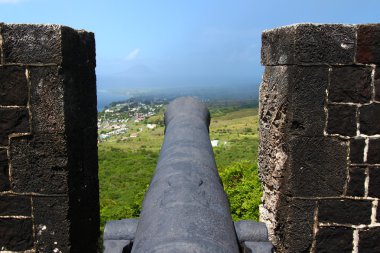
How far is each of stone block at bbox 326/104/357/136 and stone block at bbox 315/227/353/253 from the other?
745mm

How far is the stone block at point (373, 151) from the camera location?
10.8ft

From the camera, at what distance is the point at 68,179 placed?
10.8ft

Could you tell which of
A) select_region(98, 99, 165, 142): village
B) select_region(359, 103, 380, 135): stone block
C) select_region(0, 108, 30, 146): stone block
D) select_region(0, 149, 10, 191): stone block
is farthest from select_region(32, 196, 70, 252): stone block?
select_region(98, 99, 165, 142): village

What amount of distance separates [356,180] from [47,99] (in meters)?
2.35

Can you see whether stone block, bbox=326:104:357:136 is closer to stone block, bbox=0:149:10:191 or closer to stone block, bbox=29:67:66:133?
stone block, bbox=29:67:66:133

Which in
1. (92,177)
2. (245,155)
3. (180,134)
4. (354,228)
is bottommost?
(245,155)

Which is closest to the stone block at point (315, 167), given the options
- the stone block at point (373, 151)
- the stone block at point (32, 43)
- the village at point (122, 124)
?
the stone block at point (373, 151)

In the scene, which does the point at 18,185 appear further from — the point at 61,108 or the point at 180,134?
the point at 180,134

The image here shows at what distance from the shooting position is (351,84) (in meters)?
3.20

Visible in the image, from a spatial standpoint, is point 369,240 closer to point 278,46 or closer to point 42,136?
point 278,46

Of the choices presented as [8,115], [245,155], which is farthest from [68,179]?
[245,155]

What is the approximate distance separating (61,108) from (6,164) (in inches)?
24.2

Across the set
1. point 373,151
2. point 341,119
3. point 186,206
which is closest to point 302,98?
point 341,119

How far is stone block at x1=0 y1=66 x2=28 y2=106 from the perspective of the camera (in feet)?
10.4
